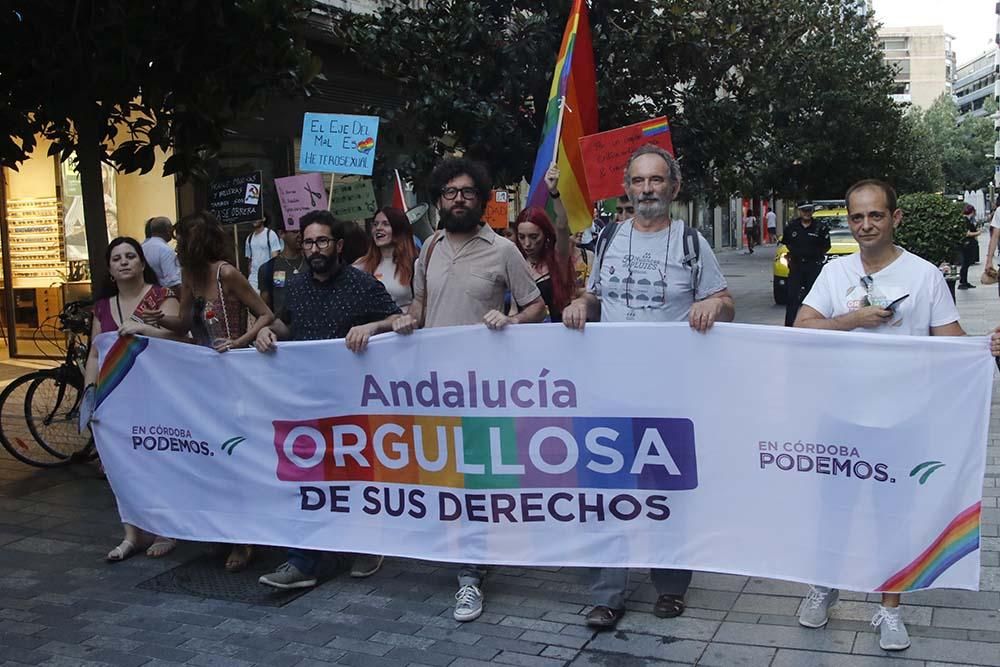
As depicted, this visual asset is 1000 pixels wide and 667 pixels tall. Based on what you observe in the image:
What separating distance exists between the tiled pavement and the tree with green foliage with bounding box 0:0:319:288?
2.97 m

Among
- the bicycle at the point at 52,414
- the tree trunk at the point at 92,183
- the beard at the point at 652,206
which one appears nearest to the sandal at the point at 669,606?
the beard at the point at 652,206

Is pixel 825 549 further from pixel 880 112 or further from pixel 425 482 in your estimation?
pixel 880 112

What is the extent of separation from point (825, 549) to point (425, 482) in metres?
1.80

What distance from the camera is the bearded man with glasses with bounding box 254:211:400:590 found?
5180 mm

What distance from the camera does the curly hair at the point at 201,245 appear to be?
594cm

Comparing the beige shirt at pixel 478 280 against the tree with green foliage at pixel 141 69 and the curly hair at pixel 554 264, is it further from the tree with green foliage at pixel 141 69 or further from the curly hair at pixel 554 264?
the tree with green foliage at pixel 141 69

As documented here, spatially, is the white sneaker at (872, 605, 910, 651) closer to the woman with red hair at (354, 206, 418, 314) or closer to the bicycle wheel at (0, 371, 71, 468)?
the woman with red hair at (354, 206, 418, 314)

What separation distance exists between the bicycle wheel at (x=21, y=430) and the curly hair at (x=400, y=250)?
108 inches

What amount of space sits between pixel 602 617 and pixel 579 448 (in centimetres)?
73

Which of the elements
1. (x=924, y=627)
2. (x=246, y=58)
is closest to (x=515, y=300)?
(x=924, y=627)

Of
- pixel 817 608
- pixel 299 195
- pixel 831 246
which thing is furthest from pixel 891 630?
pixel 831 246

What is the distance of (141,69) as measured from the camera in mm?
7371

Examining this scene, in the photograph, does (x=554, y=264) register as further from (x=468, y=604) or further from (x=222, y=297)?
(x=468, y=604)

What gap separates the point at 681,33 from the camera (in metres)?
11.1
